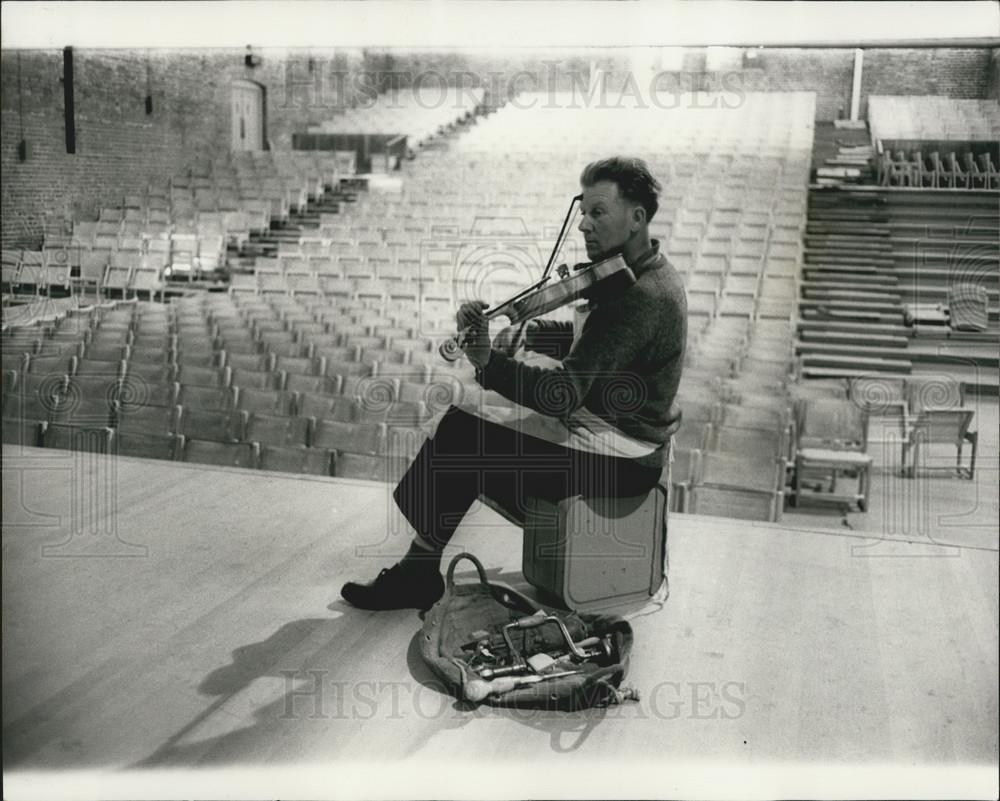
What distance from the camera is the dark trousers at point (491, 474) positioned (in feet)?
6.66

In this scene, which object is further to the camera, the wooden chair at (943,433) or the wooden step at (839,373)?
the wooden step at (839,373)

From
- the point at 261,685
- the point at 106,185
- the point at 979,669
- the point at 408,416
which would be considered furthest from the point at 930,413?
the point at 106,185

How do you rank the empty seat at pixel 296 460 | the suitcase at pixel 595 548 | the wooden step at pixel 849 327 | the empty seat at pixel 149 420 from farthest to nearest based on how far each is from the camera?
the wooden step at pixel 849 327
the empty seat at pixel 149 420
the empty seat at pixel 296 460
the suitcase at pixel 595 548

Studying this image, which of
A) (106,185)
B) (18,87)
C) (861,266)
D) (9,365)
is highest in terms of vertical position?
(18,87)

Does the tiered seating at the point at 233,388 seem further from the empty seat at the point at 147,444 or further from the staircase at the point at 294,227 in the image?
the staircase at the point at 294,227

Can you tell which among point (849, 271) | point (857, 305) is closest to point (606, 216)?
point (857, 305)

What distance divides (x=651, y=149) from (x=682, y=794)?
883 cm

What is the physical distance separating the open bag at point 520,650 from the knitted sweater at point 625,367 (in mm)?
373

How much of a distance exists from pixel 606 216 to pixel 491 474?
23.3 inches

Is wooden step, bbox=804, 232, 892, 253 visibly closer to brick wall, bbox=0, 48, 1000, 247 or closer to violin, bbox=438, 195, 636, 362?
brick wall, bbox=0, 48, 1000, 247

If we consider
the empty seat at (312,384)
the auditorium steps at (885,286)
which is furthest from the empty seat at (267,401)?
the auditorium steps at (885,286)

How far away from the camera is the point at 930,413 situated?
14.9 ft

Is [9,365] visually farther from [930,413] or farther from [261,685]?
[930,413]

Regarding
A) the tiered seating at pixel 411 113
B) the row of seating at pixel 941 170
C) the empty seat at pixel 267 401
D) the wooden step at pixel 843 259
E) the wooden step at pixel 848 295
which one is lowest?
the empty seat at pixel 267 401
